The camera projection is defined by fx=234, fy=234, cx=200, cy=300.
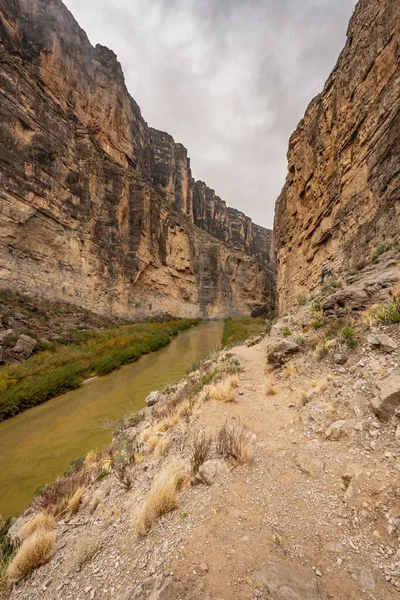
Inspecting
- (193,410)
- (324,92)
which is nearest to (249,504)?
(193,410)

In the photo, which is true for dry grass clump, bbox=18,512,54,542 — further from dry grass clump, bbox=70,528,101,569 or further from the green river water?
the green river water

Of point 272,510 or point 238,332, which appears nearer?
point 272,510

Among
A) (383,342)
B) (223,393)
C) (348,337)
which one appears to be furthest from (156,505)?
(348,337)

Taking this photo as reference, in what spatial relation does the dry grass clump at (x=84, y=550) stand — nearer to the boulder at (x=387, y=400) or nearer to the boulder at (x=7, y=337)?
the boulder at (x=387, y=400)

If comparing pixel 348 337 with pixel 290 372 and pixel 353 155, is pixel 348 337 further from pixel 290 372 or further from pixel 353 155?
pixel 353 155

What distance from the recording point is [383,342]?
13.1 ft

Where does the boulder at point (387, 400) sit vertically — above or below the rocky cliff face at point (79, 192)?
below

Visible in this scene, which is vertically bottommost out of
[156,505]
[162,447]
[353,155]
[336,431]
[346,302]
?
[162,447]

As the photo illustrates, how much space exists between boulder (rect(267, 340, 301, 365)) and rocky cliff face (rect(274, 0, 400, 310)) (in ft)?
24.1

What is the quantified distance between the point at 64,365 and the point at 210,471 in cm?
1264

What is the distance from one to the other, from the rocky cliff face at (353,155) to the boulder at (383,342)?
7.68 metres

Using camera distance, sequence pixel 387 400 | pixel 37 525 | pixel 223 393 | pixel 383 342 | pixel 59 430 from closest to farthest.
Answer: pixel 387 400
pixel 37 525
pixel 383 342
pixel 223 393
pixel 59 430

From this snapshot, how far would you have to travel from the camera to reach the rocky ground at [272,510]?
173cm

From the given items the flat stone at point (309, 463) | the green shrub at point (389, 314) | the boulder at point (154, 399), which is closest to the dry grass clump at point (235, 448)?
the flat stone at point (309, 463)
